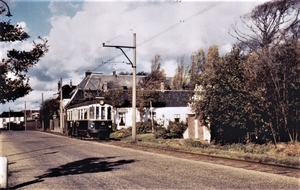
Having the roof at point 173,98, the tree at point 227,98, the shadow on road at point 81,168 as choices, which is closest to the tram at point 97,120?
the tree at point 227,98

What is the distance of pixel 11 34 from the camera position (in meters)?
8.94

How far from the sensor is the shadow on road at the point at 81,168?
11453mm

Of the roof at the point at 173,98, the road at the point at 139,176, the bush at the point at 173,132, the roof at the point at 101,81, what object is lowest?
the road at the point at 139,176

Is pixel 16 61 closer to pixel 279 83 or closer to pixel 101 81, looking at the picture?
pixel 279 83

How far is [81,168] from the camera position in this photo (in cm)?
1291

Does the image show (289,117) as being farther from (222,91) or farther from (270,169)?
(270,169)

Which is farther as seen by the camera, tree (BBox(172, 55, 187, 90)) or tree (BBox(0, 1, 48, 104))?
tree (BBox(172, 55, 187, 90))

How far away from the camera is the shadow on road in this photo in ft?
37.6

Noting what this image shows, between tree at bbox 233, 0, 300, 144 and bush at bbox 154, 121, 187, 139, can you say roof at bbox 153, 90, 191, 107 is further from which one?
tree at bbox 233, 0, 300, 144

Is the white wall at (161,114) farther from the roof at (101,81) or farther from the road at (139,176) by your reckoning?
the road at (139,176)

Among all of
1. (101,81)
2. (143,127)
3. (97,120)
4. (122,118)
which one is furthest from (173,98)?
(97,120)

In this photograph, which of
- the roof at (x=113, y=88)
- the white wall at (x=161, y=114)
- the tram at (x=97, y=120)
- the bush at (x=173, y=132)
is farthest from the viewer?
the roof at (x=113, y=88)

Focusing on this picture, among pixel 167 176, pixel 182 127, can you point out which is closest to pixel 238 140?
pixel 182 127

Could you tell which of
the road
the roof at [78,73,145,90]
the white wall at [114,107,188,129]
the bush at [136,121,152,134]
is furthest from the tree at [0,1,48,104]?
the roof at [78,73,145,90]
